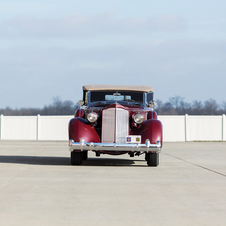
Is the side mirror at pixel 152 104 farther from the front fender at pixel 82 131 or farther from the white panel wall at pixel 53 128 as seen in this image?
the white panel wall at pixel 53 128

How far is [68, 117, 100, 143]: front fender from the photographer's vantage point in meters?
11.3

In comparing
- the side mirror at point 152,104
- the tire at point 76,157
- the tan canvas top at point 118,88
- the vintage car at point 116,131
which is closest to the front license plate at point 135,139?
the vintage car at point 116,131

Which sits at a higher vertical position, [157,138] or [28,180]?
[157,138]

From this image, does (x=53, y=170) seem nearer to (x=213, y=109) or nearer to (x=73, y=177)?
(x=73, y=177)

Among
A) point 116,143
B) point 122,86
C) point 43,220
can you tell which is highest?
point 122,86

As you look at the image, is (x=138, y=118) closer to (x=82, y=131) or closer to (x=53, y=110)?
(x=82, y=131)

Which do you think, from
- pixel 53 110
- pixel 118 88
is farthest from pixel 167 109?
pixel 118 88

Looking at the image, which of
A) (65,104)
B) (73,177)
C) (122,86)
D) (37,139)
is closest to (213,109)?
(65,104)

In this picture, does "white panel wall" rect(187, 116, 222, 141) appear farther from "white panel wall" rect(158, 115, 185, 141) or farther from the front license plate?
the front license plate

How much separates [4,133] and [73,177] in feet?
85.5

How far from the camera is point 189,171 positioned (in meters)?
10.7

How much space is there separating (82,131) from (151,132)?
1.77 m

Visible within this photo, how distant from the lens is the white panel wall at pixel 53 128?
3322cm

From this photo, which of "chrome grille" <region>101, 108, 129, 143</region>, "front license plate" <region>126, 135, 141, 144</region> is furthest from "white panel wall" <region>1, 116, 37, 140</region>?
"front license plate" <region>126, 135, 141, 144</region>
